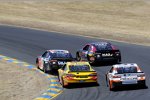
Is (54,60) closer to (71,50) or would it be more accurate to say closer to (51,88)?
(51,88)

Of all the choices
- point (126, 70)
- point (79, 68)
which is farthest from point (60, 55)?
point (126, 70)

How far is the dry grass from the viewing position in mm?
52250

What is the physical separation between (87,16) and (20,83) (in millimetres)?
37525

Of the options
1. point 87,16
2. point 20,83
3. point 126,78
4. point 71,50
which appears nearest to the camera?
point 126,78

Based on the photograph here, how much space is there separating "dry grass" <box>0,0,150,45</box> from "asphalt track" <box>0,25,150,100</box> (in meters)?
3.84

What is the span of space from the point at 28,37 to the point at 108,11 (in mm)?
23745

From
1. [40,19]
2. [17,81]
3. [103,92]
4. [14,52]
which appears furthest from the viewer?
[40,19]

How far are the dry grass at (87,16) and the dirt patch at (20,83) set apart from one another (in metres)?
16.0

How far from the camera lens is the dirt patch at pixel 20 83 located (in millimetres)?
24812

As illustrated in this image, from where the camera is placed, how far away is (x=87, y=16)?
2547 inches

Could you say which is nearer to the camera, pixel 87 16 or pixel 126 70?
pixel 126 70

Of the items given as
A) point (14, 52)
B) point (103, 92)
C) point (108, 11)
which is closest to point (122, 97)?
point (103, 92)

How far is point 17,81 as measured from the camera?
2867 cm

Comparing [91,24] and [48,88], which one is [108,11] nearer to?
[91,24]
